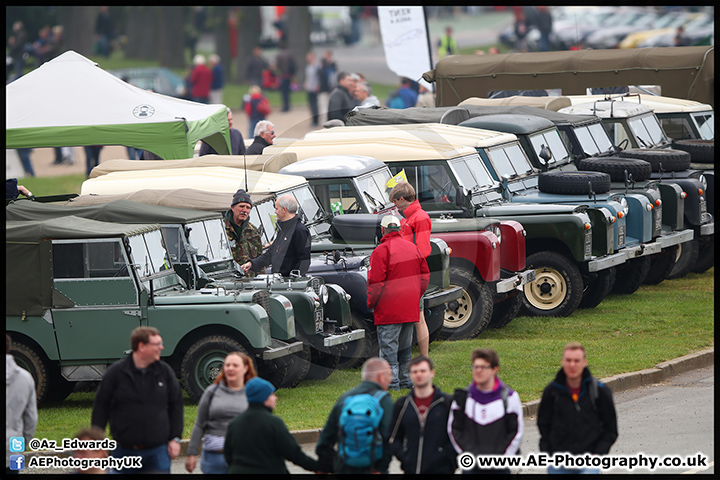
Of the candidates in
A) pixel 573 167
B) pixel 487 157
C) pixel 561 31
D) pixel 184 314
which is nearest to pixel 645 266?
pixel 573 167

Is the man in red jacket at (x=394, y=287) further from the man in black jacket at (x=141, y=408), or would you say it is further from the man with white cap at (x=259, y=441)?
the man with white cap at (x=259, y=441)

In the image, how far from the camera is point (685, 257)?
18.5 metres

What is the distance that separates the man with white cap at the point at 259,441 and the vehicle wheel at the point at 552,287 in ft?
27.3

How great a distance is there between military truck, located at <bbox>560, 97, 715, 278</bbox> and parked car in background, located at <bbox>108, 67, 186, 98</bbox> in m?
20.2

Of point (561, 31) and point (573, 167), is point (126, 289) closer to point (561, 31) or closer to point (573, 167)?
point (573, 167)

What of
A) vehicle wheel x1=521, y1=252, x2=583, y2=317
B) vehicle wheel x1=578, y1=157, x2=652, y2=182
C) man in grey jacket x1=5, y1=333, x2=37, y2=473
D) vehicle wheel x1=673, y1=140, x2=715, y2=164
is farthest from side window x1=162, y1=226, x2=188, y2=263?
vehicle wheel x1=673, y1=140, x2=715, y2=164

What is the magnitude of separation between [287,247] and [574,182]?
5.19 metres

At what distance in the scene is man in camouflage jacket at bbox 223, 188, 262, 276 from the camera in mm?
12328

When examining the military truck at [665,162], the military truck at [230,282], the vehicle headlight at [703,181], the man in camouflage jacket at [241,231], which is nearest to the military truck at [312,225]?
the man in camouflage jacket at [241,231]

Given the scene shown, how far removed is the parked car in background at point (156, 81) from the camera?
37.6 metres

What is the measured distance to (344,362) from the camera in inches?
488

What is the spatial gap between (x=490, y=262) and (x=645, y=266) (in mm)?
4160

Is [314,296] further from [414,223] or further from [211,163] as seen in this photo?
[211,163]

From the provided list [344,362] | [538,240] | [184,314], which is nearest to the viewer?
[184,314]
